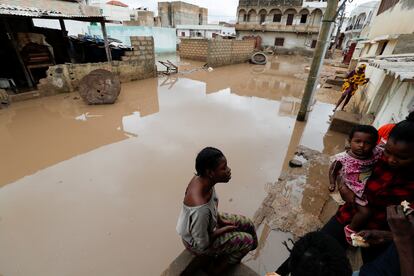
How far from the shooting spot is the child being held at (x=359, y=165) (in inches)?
61.8

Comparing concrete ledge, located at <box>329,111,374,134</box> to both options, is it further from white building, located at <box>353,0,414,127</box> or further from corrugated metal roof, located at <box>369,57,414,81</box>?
corrugated metal roof, located at <box>369,57,414,81</box>

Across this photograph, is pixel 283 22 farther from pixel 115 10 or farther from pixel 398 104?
pixel 398 104

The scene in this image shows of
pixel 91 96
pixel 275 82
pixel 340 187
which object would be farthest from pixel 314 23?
pixel 340 187

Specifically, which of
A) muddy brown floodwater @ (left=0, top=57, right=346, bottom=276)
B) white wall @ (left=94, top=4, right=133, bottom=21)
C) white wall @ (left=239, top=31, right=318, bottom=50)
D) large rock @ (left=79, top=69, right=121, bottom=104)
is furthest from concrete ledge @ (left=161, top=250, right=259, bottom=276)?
white wall @ (left=94, top=4, right=133, bottom=21)

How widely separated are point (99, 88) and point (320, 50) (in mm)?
6219

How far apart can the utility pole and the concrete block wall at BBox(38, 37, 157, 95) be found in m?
7.40

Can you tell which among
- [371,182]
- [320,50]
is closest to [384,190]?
[371,182]

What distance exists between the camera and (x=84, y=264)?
83.5 inches

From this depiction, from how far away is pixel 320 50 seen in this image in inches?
193

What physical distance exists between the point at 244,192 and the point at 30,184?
3338mm

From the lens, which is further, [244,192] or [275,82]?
[275,82]

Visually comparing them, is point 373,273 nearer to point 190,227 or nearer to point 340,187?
point 340,187

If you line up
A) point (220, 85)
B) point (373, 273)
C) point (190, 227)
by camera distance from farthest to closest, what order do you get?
point (220, 85)
point (190, 227)
point (373, 273)

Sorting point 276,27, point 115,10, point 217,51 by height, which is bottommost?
point 217,51
